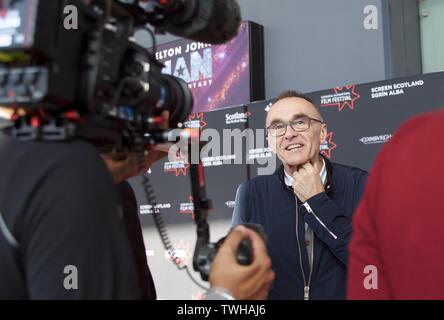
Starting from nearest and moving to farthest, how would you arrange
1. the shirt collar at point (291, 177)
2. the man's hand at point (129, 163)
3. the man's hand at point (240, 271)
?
the man's hand at point (240, 271)
the man's hand at point (129, 163)
the shirt collar at point (291, 177)

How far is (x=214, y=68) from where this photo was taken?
154 inches

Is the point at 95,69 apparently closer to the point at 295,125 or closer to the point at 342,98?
the point at 295,125

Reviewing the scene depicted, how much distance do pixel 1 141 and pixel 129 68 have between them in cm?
23

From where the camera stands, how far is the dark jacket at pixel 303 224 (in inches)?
68.5

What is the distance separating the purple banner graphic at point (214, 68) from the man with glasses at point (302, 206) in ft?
5.53

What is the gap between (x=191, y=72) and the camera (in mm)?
4066

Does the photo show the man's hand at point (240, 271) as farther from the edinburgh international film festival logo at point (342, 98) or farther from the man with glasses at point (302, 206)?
the edinburgh international film festival logo at point (342, 98)

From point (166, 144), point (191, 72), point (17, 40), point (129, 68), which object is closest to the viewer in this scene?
point (17, 40)

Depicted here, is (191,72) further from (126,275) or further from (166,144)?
(126,275)

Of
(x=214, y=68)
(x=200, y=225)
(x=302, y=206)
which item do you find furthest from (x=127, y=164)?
(x=214, y=68)

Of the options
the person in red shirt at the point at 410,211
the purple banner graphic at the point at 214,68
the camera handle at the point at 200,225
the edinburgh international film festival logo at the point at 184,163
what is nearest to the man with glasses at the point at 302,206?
the camera handle at the point at 200,225

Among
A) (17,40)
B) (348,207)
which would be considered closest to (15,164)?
(17,40)

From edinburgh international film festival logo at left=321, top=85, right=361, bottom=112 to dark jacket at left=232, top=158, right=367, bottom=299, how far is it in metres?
1.03

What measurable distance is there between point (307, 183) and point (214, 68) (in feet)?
Answer: 7.23
